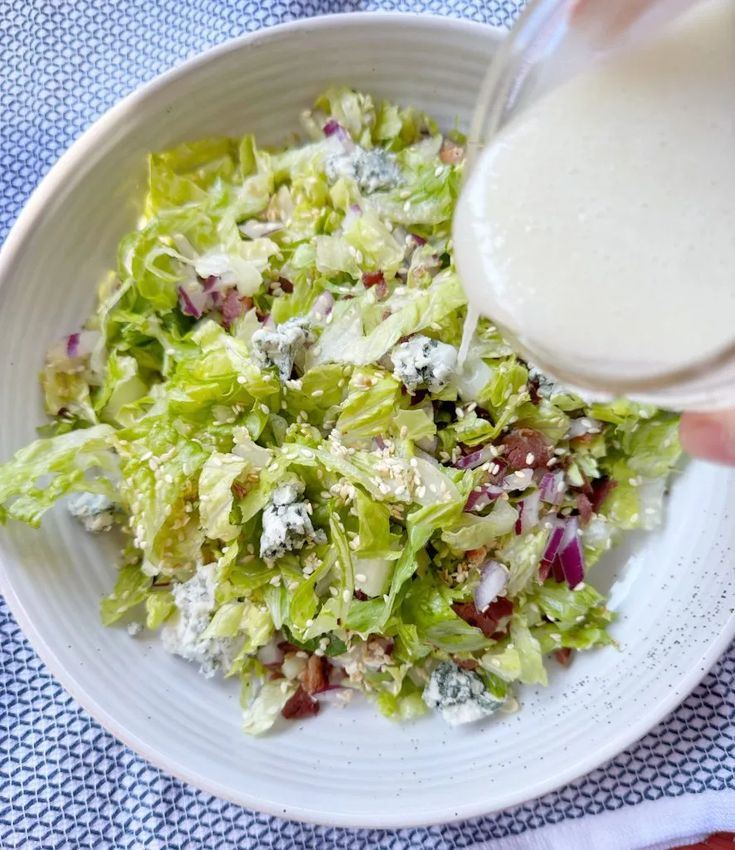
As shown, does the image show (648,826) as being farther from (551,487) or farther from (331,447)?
(331,447)

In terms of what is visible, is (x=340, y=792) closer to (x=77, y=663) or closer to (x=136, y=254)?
(x=77, y=663)

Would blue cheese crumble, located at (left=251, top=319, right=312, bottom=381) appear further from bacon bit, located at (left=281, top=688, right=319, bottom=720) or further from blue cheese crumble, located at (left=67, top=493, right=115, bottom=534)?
bacon bit, located at (left=281, top=688, right=319, bottom=720)

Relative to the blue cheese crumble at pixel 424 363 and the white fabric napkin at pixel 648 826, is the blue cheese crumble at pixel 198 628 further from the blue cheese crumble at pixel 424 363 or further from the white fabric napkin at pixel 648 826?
the white fabric napkin at pixel 648 826

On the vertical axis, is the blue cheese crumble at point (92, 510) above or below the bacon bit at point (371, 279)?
below

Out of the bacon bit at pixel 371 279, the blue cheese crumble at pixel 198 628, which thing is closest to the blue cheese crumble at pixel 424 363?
the bacon bit at pixel 371 279

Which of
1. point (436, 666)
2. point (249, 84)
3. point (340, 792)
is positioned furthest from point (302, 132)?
point (340, 792)

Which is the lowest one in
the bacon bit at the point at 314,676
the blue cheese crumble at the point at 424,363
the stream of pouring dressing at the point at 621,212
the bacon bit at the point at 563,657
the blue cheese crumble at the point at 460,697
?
the bacon bit at the point at 314,676

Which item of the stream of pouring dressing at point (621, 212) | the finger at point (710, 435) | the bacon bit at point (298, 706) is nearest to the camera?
the stream of pouring dressing at point (621, 212)

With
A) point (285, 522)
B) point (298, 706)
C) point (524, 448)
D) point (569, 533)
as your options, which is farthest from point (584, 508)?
point (298, 706)
